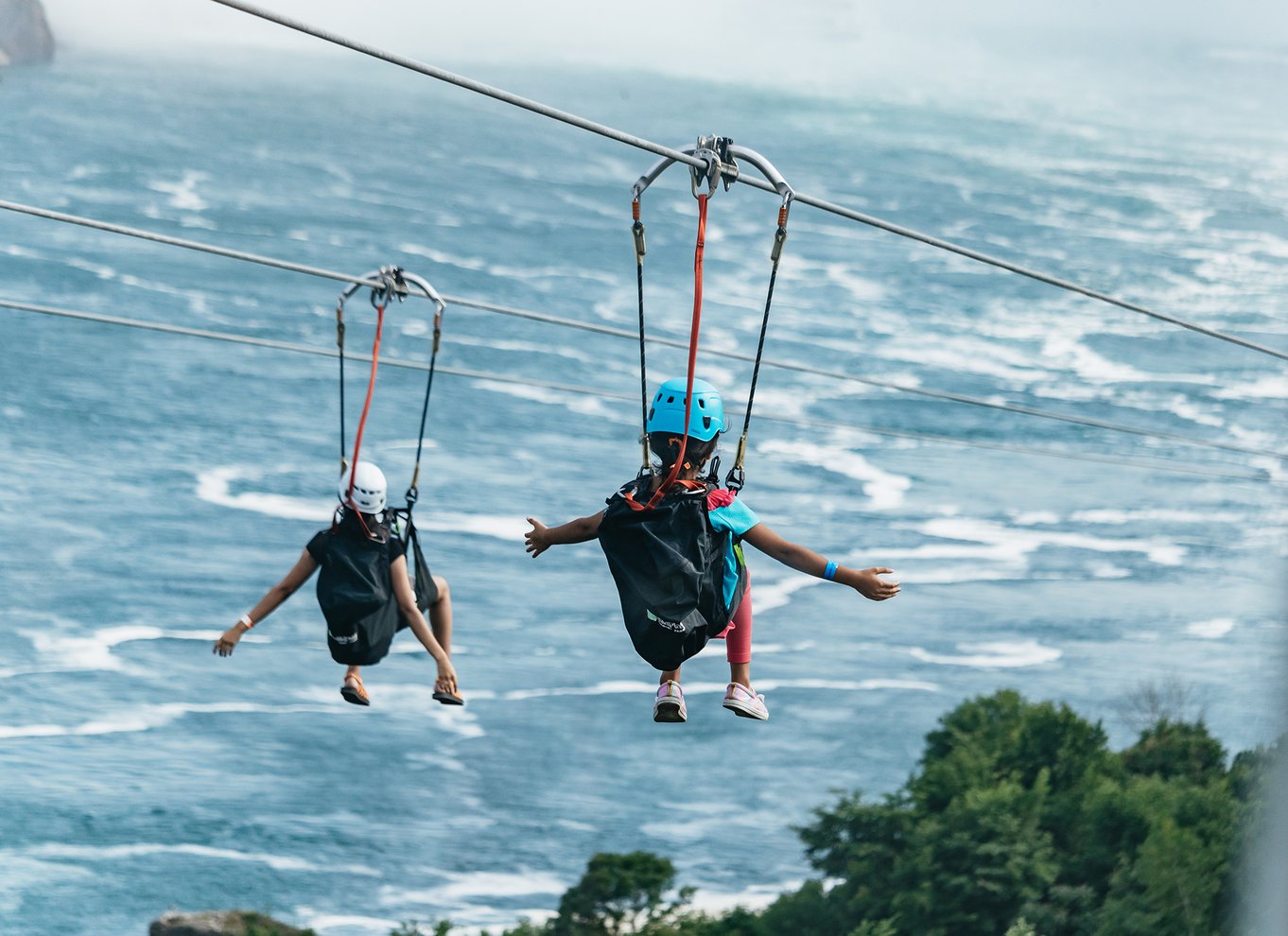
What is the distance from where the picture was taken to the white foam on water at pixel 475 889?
113 ft

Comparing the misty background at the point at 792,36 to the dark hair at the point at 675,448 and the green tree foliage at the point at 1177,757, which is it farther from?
the dark hair at the point at 675,448

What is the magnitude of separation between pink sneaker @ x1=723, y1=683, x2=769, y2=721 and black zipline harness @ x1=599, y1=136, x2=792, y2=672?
32cm

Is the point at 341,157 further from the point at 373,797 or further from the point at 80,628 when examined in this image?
the point at 373,797

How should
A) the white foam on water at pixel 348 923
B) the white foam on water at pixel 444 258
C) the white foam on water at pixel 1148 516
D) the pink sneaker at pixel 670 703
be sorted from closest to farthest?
the pink sneaker at pixel 670 703, the white foam on water at pixel 348 923, the white foam on water at pixel 1148 516, the white foam on water at pixel 444 258

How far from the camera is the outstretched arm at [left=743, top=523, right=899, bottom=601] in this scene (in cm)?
498

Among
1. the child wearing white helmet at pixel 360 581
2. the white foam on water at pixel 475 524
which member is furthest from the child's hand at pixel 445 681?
the white foam on water at pixel 475 524

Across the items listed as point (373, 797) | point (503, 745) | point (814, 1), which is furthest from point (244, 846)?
point (814, 1)

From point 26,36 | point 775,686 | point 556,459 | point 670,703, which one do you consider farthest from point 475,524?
point 670,703

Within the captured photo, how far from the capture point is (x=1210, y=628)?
4156 cm

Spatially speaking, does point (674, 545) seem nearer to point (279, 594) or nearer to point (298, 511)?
point (279, 594)

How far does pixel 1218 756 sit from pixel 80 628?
25.1m

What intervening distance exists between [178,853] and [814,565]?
31.9 metres

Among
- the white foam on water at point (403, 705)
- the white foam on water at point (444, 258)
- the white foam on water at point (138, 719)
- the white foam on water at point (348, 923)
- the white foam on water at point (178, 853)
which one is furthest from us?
the white foam on water at point (444, 258)

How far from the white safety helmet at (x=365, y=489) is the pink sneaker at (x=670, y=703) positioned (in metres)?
2.28
